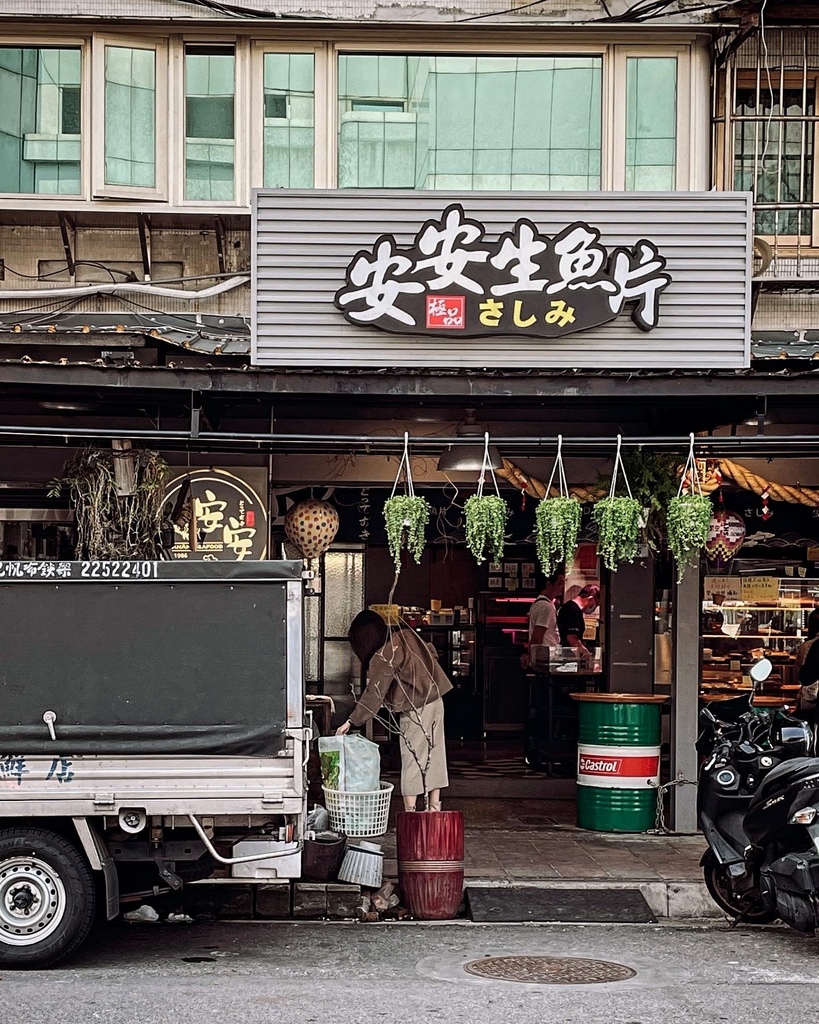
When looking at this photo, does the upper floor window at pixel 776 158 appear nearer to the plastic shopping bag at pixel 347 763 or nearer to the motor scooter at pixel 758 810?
A: the motor scooter at pixel 758 810

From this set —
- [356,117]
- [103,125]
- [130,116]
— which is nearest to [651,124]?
[356,117]

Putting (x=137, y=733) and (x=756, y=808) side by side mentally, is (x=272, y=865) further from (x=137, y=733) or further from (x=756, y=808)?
(x=756, y=808)

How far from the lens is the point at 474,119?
13094 mm

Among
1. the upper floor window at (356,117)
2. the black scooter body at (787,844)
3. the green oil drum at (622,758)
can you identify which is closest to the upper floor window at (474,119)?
the upper floor window at (356,117)

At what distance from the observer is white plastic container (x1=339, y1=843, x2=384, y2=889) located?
10.2 m

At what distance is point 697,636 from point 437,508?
3335 millimetres

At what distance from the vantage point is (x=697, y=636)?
13383 millimetres

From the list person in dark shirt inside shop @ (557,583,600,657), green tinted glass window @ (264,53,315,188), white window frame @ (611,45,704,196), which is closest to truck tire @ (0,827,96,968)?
green tinted glass window @ (264,53,315,188)

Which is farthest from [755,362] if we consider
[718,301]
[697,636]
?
[697,636]

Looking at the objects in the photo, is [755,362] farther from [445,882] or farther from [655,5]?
[445,882]

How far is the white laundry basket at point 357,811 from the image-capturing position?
34.1 feet

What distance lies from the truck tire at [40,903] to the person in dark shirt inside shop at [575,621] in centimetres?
850

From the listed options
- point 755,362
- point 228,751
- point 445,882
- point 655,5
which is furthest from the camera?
point 655,5

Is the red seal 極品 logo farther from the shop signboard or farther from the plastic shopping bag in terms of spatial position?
the plastic shopping bag
